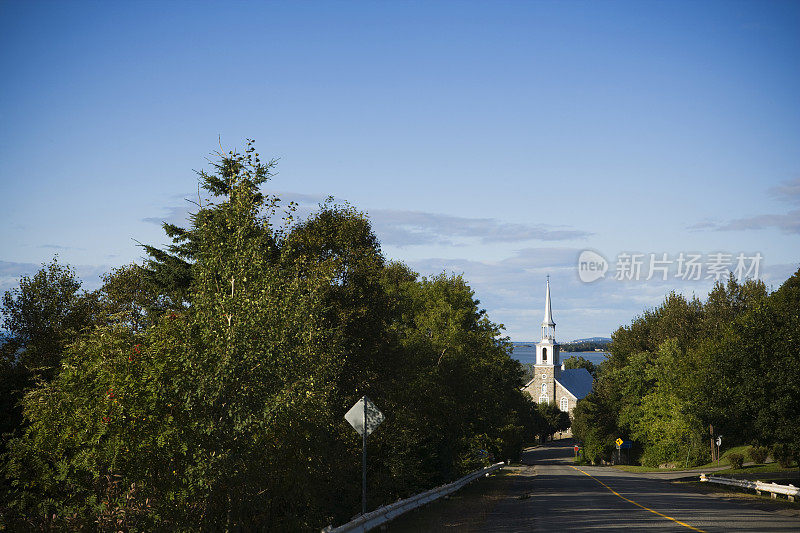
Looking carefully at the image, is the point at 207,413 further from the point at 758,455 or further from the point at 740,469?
the point at 758,455

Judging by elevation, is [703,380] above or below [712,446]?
above

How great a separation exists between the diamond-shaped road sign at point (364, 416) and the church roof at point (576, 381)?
151 m

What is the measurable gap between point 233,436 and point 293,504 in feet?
12.2

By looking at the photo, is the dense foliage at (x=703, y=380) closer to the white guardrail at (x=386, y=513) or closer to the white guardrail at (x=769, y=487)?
the white guardrail at (x=769, y=487)

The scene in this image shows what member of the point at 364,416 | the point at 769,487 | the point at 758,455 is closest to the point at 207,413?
the point at 364,416

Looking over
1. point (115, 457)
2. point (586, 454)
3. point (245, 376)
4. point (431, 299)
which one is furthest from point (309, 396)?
point (586, 454)

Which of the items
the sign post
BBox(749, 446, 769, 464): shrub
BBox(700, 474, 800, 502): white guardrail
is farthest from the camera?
BBox(749, 446, 769, 464): shrub

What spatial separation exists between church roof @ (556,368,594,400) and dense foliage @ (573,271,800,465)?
223 feet

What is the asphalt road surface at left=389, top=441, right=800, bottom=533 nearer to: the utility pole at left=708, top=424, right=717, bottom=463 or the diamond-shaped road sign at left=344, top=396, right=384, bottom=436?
the diamond-shaped road sign at left=344, top=396, right=384, bottom=436

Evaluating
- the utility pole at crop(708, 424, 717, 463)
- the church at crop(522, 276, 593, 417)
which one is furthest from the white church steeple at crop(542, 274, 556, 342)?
the utility pole at crop(708, 424, 717, 463)

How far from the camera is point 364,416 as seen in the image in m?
16.2

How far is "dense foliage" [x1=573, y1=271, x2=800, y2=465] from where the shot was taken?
34781 mm

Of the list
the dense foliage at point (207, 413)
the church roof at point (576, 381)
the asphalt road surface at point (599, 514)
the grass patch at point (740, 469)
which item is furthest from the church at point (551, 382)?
the dense foliage at point (207, 413)

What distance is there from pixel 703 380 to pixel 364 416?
1261 inches
